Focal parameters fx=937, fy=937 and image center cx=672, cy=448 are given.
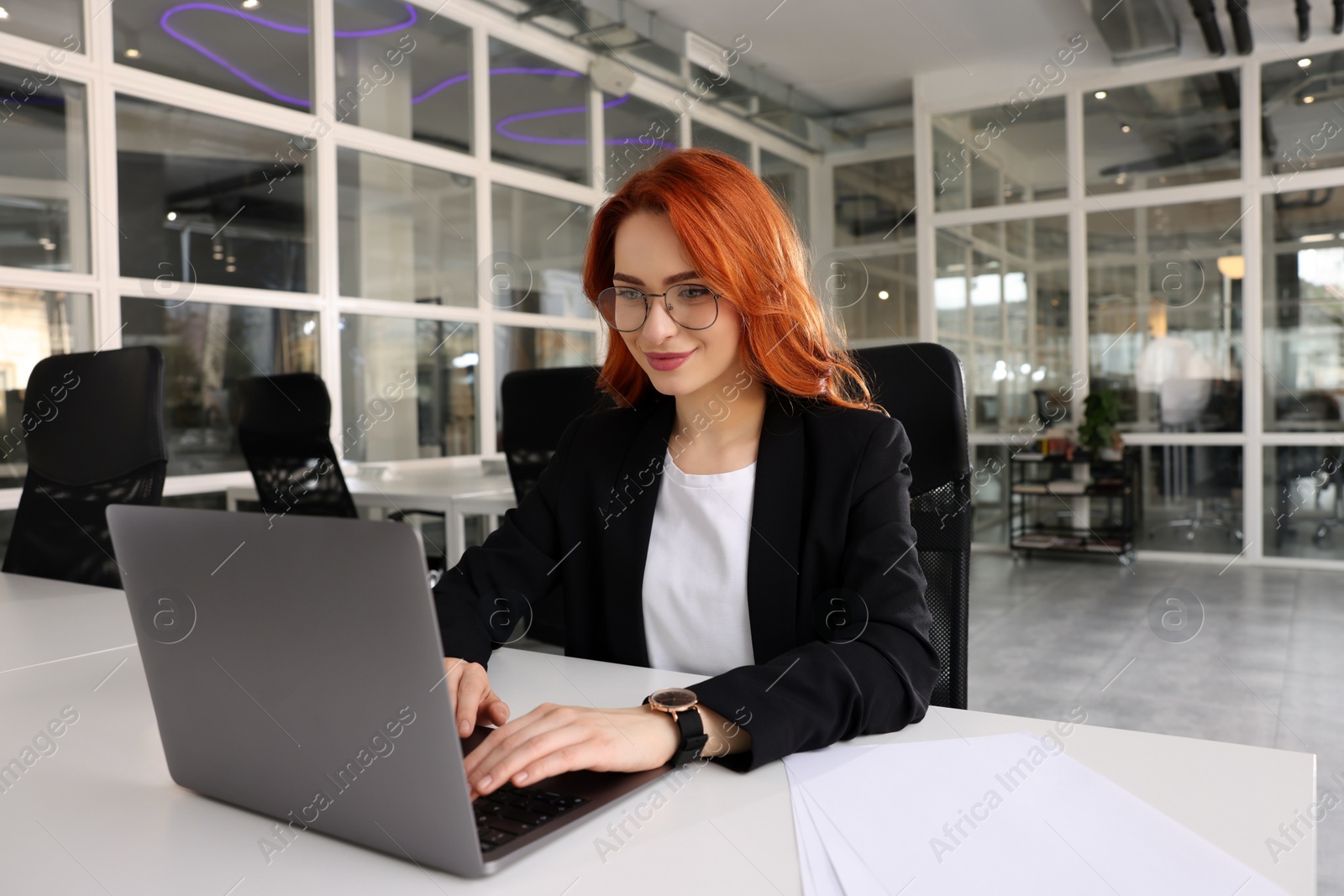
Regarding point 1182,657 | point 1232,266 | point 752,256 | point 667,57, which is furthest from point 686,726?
point 1232,266

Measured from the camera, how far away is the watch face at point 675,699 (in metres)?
0.86

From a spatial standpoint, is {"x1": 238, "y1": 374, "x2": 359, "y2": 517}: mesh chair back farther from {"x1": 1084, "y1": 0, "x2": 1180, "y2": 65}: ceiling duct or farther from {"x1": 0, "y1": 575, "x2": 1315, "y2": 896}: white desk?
{"x1": 1084, "y1": 0, "x2": 1180, "y2": 65}: ceiling duct

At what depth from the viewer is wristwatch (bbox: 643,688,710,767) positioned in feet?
2.71

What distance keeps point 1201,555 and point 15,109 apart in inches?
270

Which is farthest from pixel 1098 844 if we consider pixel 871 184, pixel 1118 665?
pixel 871 184

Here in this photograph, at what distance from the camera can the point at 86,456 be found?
2064 millimetres

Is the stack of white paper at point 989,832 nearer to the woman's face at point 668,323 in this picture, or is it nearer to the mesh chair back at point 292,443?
the woman's face at point 668,323

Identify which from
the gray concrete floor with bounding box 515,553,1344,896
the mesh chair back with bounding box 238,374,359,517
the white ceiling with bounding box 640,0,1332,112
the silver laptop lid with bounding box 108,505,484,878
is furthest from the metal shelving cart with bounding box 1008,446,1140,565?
the silver laptop lid with bounding box 108,505,484,878

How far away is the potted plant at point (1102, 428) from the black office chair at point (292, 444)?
4.54m

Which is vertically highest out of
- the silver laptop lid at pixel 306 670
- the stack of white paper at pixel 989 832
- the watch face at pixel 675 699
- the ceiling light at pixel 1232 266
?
the ceiling light at pixel 1232 266

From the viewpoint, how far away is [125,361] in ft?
6.57

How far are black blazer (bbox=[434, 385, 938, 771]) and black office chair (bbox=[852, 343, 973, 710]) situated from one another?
0.71ft

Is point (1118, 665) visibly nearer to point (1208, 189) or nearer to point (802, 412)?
point (802, 412)

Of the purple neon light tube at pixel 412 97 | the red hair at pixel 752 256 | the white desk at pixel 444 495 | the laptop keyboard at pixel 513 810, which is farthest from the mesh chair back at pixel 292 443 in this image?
the laptop keyboard at pixel 513 810
